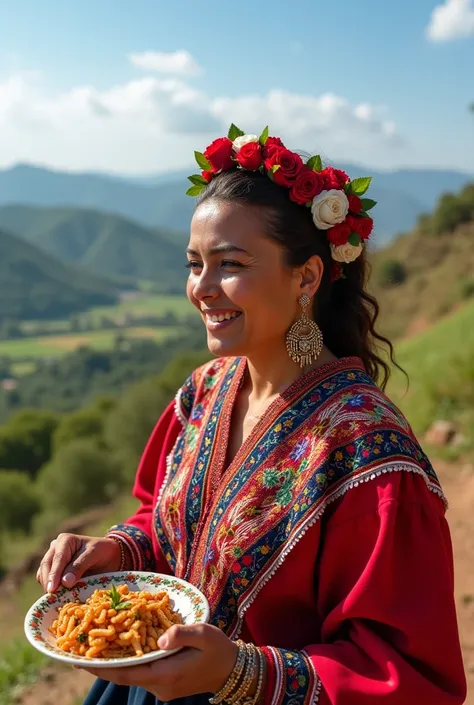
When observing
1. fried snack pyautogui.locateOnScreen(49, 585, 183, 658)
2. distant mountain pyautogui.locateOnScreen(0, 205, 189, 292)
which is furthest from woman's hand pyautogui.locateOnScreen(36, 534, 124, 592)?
distant mountain pyautogui.locateOnScreen(0, 205, 189, 292)

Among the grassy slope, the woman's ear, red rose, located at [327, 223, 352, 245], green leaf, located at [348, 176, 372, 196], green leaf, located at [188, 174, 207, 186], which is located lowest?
the woman's ear

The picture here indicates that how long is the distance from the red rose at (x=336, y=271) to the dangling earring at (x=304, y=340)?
0.14 metres

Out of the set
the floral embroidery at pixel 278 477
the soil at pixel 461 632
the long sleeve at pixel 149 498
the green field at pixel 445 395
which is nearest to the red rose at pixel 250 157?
the floral embroidery at pixel 278 477

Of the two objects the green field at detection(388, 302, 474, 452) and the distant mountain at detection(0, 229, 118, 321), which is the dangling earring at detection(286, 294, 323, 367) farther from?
the distant mountain at detection(0, 229, 118, 321)

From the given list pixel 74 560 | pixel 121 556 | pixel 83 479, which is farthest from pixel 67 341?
pixel 74 560

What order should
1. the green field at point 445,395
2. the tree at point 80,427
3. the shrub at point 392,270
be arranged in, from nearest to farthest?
the green field at point 445,395
the shrub at point 392,270
the tree at point 80,427

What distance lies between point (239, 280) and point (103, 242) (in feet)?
581

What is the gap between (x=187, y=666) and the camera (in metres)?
1.62

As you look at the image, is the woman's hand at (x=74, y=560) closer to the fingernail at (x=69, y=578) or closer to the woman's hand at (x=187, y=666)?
the fingernail at (x=69, y=578)

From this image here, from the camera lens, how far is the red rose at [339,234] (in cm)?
206

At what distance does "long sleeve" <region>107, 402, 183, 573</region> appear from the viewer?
2314mm

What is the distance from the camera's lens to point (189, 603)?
6.08ft

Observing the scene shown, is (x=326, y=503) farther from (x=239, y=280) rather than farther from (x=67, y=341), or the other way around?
(x=67, y=341)

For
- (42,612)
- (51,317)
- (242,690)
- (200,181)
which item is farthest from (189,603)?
(51,317)
